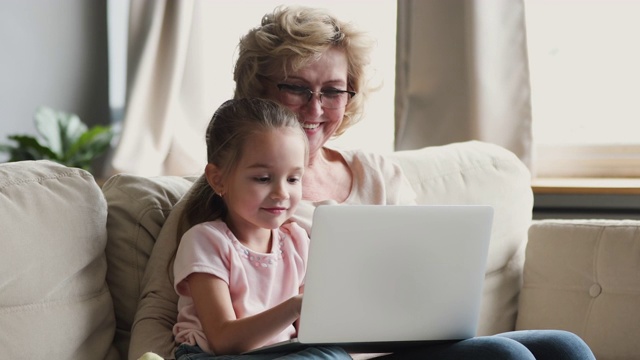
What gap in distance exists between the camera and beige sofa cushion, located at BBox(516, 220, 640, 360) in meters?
2.17

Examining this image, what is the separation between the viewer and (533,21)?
3.32 metres

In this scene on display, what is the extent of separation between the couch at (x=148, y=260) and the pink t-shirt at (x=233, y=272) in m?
0.08

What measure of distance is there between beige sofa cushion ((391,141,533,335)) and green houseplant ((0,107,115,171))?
1.96 m

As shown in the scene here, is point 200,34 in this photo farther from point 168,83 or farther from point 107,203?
point 107,203

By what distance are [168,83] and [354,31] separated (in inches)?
Answer: 83.8

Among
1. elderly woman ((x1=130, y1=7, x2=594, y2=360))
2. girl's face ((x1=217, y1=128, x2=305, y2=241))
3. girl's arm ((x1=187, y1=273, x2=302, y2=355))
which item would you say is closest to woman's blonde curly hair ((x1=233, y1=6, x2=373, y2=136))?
elderly woman ((x1=130, y1=7, x2=594, y2=360))

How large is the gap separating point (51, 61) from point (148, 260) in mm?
2655

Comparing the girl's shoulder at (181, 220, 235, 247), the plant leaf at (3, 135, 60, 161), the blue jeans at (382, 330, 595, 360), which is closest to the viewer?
the blue jeans at (382, 330, 595, 360)

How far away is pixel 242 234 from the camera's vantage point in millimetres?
1610

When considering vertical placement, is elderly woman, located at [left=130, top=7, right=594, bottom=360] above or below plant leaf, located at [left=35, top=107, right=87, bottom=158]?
above

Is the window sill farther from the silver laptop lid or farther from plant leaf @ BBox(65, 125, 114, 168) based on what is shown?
plant leaf @ BBox(65, 125, 114, 168)

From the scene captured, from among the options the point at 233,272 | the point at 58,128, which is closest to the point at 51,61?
the point at 58,128

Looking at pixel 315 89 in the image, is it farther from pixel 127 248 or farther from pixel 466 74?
pixel 466 74

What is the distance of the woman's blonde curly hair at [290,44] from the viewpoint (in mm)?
1830
